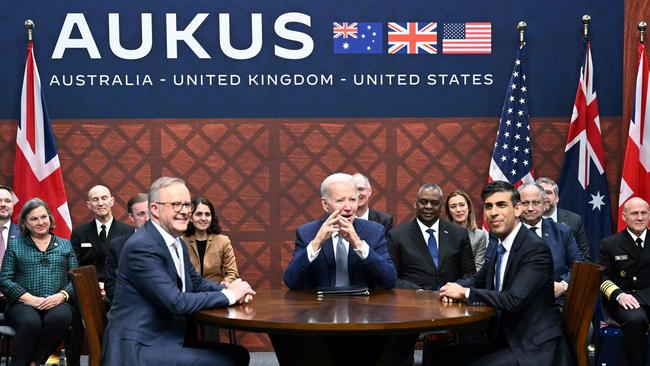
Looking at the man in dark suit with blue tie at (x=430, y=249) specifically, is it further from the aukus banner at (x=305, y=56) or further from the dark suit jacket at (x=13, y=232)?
the dark suit jacket at (x=13, y=232)

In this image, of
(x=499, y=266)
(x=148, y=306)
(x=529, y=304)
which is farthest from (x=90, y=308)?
(x=529, y=304)

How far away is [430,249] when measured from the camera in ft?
20.2

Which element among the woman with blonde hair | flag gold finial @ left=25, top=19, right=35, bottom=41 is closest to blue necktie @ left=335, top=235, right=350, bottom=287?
the woman with blonde hair

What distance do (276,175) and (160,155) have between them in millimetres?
986

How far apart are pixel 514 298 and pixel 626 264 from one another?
2.36m

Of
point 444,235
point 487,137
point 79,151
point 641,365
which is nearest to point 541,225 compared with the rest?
point 444,235

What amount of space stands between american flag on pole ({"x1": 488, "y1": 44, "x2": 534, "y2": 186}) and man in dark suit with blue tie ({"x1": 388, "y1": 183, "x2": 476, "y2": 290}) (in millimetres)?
1330

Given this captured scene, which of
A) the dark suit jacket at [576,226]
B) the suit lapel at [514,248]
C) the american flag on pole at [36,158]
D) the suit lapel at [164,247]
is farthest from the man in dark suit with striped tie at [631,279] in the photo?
the american flag on pole at [36,158]

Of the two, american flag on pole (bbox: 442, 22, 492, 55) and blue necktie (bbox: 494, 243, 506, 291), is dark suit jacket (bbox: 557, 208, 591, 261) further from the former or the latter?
blue necktie (bbox: 494, 243, 506, 291)

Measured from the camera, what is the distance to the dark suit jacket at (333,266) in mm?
4848

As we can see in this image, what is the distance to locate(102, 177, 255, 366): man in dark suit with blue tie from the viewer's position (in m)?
4.15

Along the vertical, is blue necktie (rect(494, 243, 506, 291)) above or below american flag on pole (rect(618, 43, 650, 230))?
below

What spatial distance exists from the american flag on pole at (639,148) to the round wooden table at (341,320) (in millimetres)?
3136

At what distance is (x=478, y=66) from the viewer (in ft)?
25.0
